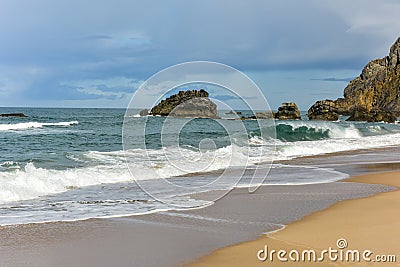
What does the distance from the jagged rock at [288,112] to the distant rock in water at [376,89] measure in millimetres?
11776

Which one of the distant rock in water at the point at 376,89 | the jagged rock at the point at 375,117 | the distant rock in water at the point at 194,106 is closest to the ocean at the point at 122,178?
the distant rock in water at the point at 194,106

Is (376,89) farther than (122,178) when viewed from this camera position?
Yes

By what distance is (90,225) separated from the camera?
20.6ft

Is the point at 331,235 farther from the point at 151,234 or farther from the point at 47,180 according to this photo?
the point at 47,180

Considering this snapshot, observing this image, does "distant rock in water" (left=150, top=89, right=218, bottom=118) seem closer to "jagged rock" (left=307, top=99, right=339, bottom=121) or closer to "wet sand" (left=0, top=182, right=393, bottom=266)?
"wet sand" (left=0, top=182, right=393, bottom=266)

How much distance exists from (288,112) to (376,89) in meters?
25.2

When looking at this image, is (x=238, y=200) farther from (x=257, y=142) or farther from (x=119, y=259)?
(x=257, y=142)

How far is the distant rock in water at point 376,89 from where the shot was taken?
7819 centimetres

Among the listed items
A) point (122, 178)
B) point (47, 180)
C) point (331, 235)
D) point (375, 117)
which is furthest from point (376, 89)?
Answer: point (331, 235)

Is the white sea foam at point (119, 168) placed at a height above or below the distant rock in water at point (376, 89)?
below

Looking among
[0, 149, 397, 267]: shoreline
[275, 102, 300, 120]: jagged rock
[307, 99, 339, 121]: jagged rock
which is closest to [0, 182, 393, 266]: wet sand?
[0, 149, 397, 267]: shoreline

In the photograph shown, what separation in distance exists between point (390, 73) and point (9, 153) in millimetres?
80660

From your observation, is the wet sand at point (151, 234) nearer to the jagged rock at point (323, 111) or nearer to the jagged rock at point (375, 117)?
the jagged rock at point (375, 117)

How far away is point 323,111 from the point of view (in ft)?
235
